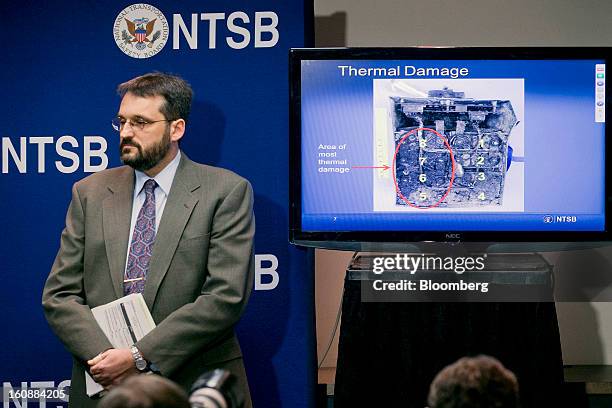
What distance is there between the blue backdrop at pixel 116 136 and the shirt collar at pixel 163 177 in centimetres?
45

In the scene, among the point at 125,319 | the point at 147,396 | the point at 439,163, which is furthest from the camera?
the point at 439,163

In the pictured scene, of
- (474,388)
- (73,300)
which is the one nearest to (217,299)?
(73,300)

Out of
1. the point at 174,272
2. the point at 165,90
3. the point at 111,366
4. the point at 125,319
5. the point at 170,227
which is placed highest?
the point at 165,90

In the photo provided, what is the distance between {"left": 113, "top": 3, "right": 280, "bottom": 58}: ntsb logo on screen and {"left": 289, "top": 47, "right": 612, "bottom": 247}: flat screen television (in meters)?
0.54

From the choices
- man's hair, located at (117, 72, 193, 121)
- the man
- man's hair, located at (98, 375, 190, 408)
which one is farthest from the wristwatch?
man's hair, located at (98, 375, 190, 408)

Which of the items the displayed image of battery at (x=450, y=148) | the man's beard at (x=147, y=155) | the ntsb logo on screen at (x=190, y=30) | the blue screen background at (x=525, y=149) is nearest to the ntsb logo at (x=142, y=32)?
the ntsb logo on screen at (x=190, y=30)

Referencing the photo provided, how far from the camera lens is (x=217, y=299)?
3664mm

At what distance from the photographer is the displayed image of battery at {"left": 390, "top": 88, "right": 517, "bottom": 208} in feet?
12.4

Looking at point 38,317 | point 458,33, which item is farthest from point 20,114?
point 458,33

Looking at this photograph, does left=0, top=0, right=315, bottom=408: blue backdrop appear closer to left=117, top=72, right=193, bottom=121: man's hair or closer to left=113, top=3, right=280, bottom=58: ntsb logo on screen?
left=113, top=3, right=280, bottom=58: ntsb logo on screen

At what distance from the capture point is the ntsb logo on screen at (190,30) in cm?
433

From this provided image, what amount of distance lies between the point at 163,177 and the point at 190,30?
2.59 ft

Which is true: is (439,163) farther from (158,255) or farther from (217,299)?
(158,255)

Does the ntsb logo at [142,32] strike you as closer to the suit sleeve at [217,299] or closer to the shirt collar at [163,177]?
the shirt collar at [163,177]
